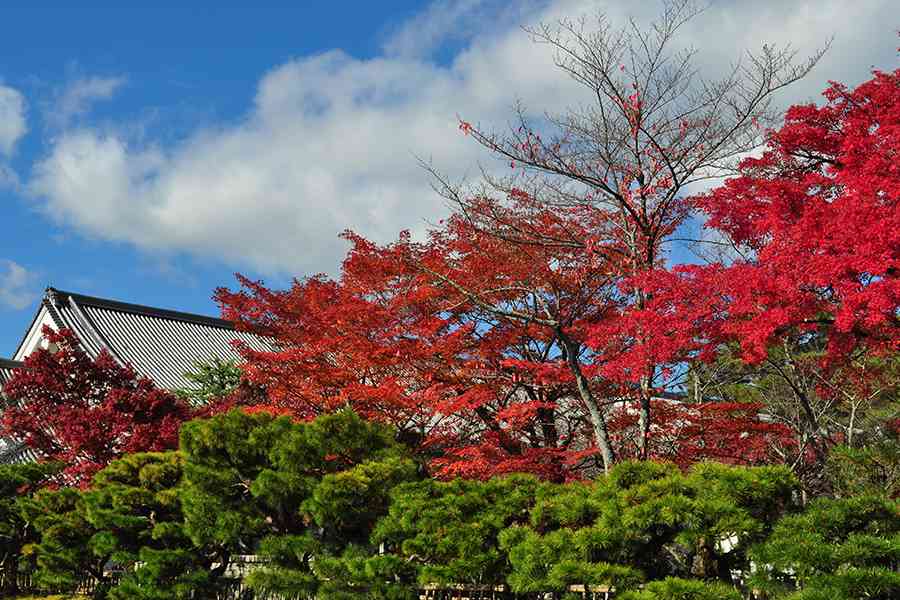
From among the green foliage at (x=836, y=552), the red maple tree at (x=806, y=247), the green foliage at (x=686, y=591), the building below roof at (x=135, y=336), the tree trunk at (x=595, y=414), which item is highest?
the building below roof at (x=135, y=336)

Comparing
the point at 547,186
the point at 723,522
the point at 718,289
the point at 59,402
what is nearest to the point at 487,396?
the point at 547,186

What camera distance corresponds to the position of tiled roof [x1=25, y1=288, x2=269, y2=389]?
24.3 m

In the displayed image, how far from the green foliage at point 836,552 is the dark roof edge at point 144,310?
23.7 meters

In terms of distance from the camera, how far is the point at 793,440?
14.6 meters

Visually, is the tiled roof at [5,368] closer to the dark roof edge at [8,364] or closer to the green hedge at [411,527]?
the dark roof edge at [8,364]

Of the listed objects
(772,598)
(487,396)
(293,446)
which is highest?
(487,396)

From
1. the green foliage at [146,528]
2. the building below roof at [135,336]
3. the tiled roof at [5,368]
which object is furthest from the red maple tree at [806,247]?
the tiled roof at [5,368]

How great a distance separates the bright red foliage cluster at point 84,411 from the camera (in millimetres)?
12703

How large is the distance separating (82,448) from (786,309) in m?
10.8

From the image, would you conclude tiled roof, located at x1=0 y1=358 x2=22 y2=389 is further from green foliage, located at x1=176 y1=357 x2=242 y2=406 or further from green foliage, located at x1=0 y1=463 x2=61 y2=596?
green foliage, located at x1=0 y1=463 x2=61 y2=596

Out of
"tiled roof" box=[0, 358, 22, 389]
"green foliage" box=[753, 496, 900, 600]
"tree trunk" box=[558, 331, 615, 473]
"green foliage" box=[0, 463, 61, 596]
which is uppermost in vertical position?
"tiled roof" box=[0, 358, 22, 389]

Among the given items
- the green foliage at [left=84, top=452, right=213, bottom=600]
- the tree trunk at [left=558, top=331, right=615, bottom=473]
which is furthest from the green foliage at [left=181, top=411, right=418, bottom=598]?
the tree trunk at [left=558, top=331, right=615, bottom=473]

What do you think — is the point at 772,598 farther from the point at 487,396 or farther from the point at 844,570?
the point at 487,396

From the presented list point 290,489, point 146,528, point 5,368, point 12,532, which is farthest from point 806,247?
point 5,368
